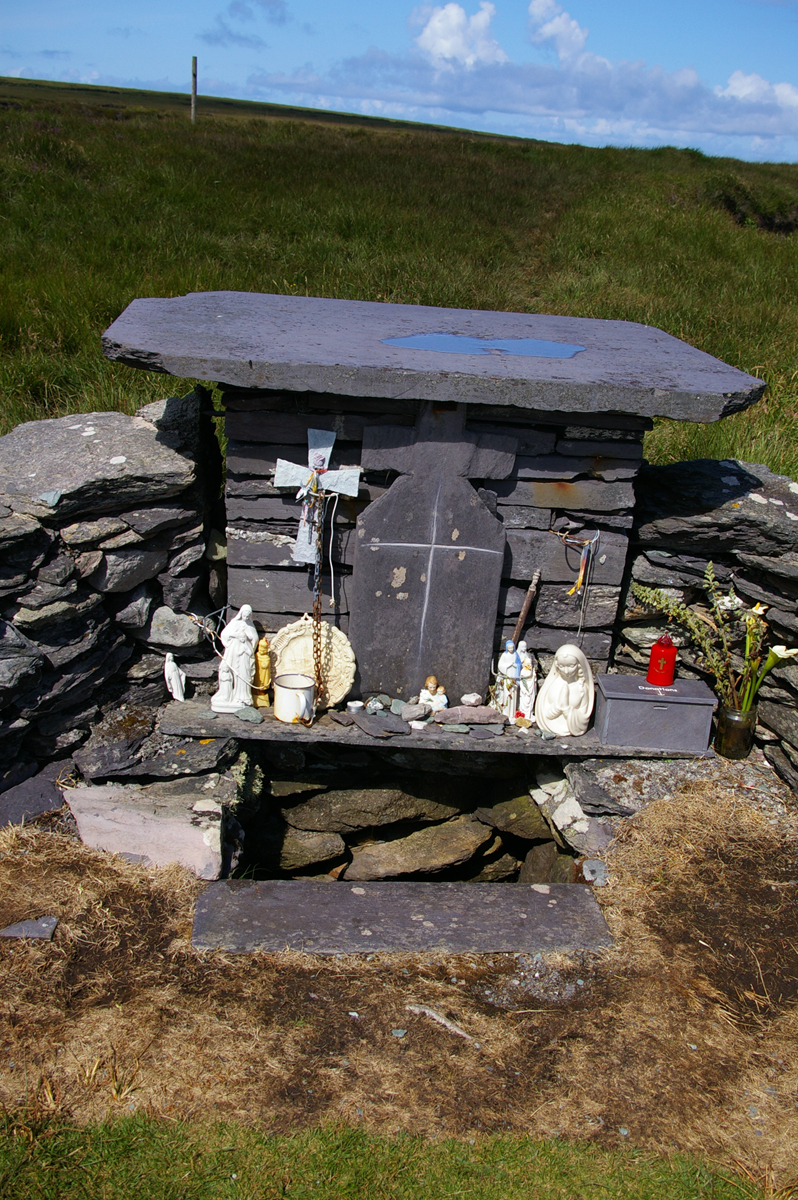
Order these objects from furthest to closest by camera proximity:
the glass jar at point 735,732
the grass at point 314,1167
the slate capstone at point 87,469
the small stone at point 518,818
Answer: the small stone at point 518,818, the glass jar at point 735,732, the slate capstone at point 87,469, the grass at point 314,1167

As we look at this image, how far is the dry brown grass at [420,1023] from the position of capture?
2797mm

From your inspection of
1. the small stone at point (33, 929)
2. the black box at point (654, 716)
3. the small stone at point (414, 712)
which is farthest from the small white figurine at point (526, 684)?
the small stone at point (33, 929)

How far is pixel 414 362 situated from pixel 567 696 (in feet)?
6.57

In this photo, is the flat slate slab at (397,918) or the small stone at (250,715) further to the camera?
the small stone at (250,715)

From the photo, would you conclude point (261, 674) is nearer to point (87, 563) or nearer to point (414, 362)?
point (87, 563)

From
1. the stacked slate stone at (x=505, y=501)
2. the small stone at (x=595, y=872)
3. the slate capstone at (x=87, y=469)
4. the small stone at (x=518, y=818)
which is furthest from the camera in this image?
the small stone at (x=518, y=818)

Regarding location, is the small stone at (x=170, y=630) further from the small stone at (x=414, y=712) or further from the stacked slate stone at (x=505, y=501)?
the small stone at (x=414, y=712)

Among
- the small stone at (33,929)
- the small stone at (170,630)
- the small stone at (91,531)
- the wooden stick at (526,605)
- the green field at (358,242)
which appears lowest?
the small stone at (33,929)

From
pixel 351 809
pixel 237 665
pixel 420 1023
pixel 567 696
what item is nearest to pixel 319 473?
pixel 237 665

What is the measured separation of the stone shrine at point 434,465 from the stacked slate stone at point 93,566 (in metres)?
0.32

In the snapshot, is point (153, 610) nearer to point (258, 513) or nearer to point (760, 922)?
point (258, 513)

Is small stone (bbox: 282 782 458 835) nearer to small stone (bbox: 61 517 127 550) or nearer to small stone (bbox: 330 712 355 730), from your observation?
small stone (bbox: 330 712 355 730)

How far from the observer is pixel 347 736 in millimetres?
4367

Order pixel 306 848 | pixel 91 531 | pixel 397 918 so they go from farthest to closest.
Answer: pixel 306 848
pixel 91 531
pixel 397 918
